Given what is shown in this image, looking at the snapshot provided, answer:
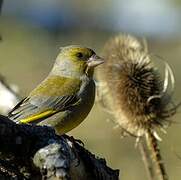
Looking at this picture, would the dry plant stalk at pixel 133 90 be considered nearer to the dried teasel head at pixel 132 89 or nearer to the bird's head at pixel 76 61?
the dried teasel head at pixel 132 89

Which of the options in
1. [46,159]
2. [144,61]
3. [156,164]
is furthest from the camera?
[144,61]

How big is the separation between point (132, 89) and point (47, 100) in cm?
116

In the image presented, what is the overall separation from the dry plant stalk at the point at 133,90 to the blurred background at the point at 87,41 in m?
3.46

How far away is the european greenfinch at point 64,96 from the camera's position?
5.41 m

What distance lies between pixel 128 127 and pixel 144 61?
660 millimetres

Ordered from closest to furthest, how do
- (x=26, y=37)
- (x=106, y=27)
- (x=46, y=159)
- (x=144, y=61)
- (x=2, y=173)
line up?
(x=46, y=159)
(x=2, y=173)
(x=144, y=61)
(x=26, y=37)
(x=106, y=27)

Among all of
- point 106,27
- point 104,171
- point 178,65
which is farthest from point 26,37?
point 104,171

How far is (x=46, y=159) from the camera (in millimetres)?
3289

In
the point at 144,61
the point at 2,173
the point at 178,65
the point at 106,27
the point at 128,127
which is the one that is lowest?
the point at 2,173

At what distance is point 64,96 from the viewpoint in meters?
5.73

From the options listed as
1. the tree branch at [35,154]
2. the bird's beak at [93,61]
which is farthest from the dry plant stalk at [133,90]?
the tree branch at [35,154]

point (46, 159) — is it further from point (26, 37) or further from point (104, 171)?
point (26, 37)

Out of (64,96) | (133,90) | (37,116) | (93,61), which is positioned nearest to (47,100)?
(64,96)

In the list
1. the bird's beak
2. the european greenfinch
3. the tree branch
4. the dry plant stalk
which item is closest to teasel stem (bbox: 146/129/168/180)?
the dry plant stalk
